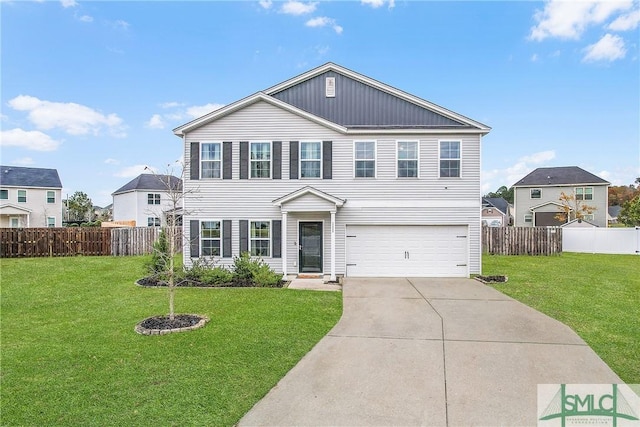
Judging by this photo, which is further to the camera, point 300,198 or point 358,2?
point 358,2

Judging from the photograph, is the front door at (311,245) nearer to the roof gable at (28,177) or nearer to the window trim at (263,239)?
the window trim at (263,239)

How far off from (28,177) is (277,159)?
31.1 metres

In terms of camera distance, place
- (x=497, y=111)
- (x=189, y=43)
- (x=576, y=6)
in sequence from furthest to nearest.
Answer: (x=497, y=111) → (x=189, y=43) → (x=576, y=6)

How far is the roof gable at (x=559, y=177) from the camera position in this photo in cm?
3241

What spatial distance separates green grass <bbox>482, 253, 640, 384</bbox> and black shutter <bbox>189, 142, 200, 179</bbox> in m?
11.4

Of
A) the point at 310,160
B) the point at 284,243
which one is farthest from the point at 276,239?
the point at 310,160

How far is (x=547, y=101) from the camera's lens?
1816 cm

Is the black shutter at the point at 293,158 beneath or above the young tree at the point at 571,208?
above

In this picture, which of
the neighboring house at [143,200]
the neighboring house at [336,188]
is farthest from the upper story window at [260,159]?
the neighboring house at [143,200]

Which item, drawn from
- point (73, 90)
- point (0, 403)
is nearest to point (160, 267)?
point (0, 403)

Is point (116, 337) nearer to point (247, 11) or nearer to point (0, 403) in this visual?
point (0, 403)

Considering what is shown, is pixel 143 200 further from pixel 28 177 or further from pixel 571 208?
pixel 571 208

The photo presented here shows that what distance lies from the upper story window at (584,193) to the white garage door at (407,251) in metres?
28.6

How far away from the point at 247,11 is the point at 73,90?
10.4 m
